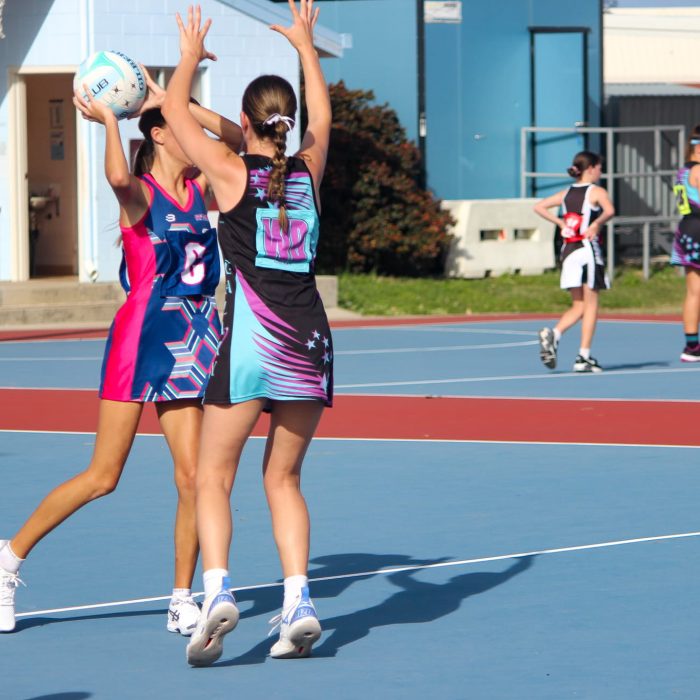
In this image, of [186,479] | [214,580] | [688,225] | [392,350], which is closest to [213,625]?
[214,580]

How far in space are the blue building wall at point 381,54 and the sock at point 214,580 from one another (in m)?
23.4

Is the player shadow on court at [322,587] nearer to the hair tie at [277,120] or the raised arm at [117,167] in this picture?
the raised arm at [117,167]

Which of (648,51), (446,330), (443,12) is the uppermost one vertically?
(648,51)

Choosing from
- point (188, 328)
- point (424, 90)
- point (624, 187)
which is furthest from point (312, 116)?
point (624, 187)

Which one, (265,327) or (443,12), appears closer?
(265,327)

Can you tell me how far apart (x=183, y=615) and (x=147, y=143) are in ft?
6.08

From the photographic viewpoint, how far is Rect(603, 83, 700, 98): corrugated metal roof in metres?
32.5

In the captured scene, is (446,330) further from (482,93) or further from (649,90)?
(649,90)

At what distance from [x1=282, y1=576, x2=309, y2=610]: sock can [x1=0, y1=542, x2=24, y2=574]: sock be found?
50.5 inches

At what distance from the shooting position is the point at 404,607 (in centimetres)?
658

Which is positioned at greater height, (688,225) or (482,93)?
(482,93)

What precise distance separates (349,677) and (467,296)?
20069mm

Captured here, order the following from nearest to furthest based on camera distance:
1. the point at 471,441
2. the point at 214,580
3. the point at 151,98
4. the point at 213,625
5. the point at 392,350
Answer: the point at 213,625, the point at 214,580, the point at 151,98, the point at 471,441, the point at 392,350

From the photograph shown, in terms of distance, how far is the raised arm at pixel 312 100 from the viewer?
5.84 metres
